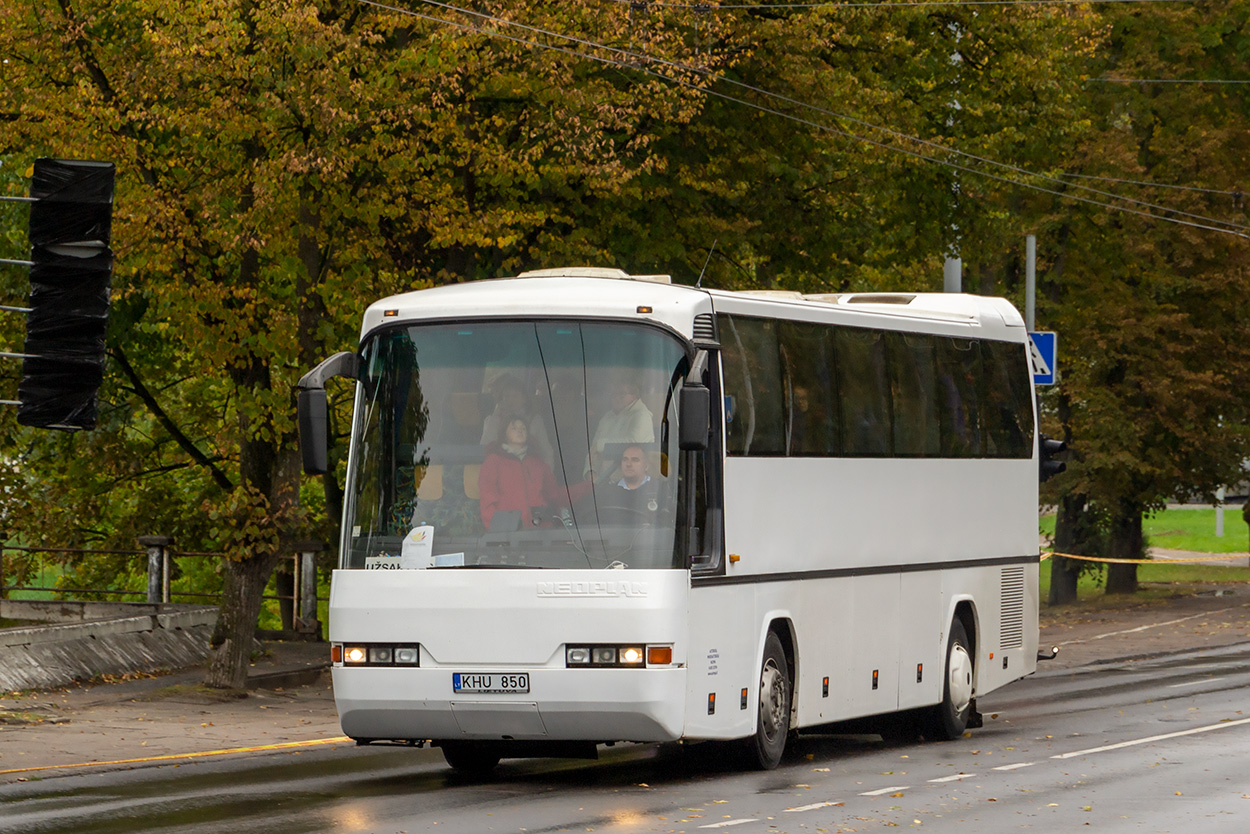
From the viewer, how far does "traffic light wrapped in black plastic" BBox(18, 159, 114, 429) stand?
15758 millimetres

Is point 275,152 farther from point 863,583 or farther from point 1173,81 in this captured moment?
point 1173,81

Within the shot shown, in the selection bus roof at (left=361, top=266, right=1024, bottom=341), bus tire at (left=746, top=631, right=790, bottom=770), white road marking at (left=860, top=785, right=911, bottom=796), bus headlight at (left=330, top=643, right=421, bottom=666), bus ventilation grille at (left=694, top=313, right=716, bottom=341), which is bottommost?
white road marking at (left=860, top=785, right=911, bottom=796)

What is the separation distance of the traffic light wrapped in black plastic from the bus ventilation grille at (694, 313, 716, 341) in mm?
4577

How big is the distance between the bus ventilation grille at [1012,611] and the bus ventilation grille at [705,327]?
6.51 m

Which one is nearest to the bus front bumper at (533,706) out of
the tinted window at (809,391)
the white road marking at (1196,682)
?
the tinted window at (809,391)

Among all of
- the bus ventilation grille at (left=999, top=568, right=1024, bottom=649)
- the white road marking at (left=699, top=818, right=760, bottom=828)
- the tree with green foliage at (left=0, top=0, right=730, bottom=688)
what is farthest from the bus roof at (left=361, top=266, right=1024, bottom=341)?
the tree with green foliage at (left=0, top=0, right=730, bottom=688)

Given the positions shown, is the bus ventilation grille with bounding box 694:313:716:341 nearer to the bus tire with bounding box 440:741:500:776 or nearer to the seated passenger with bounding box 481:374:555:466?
the seated passenger with bounding box 481:374:555:466

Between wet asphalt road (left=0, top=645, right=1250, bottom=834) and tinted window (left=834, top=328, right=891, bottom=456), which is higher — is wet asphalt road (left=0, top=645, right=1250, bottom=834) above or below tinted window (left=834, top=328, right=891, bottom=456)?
below

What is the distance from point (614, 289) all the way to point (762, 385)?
1615 millimetres

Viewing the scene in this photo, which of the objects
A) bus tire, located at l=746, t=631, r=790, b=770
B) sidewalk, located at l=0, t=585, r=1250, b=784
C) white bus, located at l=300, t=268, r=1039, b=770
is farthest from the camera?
sidewalk, located at l=0, t=585, r=1250, b=784

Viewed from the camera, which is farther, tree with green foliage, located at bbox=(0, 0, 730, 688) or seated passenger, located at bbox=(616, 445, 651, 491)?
tree with green foliage, located at bbox=(0, 0, 730, 688)

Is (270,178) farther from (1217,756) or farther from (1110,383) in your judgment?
(1110,383)

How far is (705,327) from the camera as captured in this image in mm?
14383

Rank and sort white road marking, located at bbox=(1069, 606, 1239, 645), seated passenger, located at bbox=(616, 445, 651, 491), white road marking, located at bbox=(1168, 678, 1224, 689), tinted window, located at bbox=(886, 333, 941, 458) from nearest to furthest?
seated passenger, located at bbox=(616, 445, 651, 491), tinted window, located at bbox=(886, 333, 941, 458), white road marking, located at bbox=(1168, 678, 1224, 689), white road marking, located at bbox=(1069, 606, 1239, 645)
